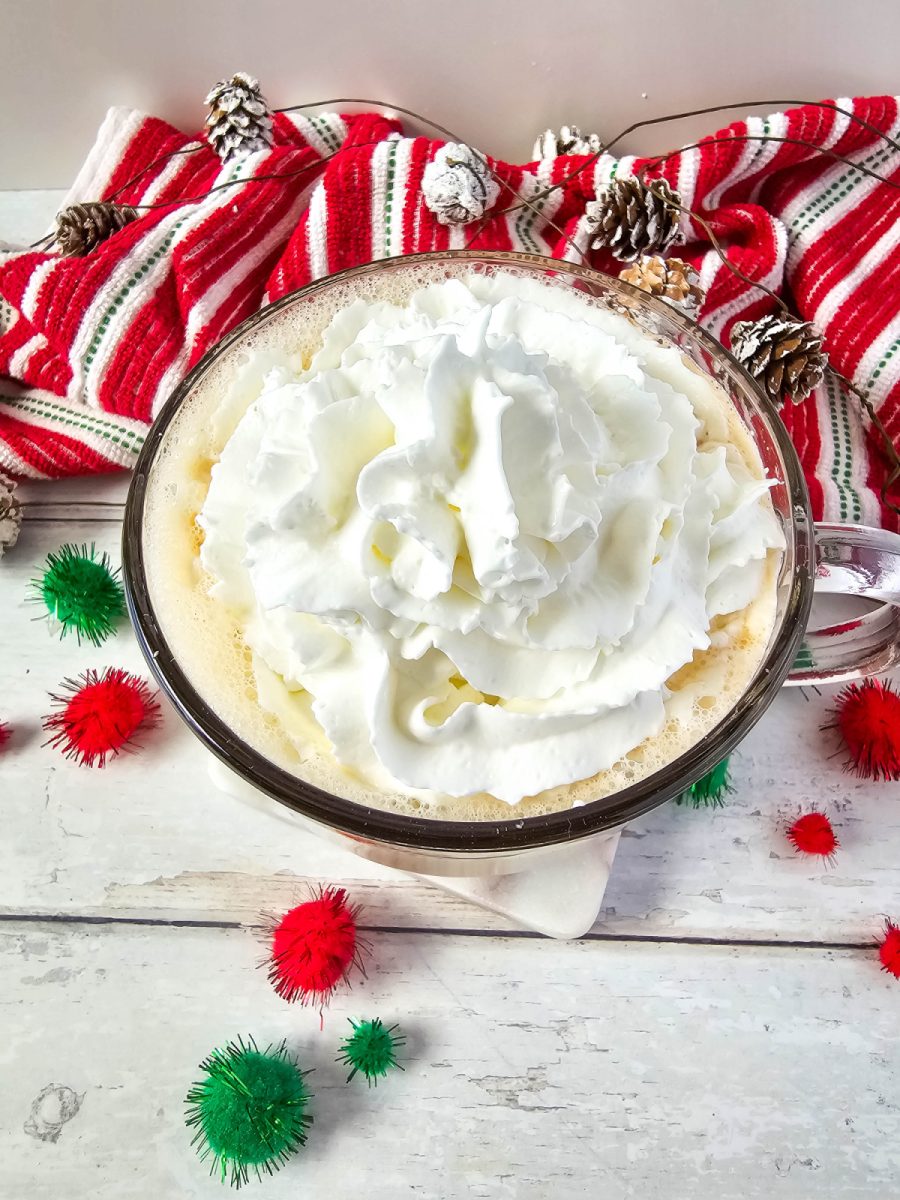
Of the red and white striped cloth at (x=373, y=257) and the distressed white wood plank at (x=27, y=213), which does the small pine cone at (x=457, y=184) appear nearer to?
the red and white striped cloth at (x=373, y=257)

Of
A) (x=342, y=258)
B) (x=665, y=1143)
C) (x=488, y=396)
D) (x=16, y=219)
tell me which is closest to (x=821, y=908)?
(x=665, y=1143)

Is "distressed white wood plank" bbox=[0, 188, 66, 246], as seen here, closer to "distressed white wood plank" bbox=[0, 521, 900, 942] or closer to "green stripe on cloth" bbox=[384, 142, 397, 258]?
"green stripe on cloth" bbox=[384, 142, 397, 258]

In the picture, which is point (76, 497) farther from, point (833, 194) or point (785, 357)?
point (833, 194)

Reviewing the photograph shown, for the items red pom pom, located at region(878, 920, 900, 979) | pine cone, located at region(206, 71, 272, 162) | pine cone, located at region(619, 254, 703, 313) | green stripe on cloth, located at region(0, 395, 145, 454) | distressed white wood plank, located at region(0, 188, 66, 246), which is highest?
pine cone, located at region(206, 71, 272, 162)

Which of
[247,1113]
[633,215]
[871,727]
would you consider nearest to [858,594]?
[871,727]

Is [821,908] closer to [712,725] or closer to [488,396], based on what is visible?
[712,725]

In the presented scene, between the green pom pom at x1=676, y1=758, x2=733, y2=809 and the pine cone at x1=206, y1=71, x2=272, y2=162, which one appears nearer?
the green pom pom at x1=676, y1=758, x2=733, y2=809

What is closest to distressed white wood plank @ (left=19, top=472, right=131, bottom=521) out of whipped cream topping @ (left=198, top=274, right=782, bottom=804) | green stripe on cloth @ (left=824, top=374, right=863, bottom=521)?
whipped cream topping @ (left=198, top=274, right=782, bottom=804)
